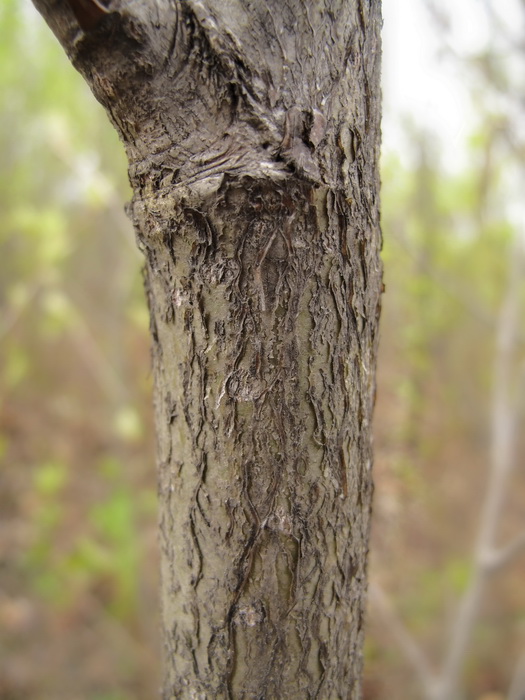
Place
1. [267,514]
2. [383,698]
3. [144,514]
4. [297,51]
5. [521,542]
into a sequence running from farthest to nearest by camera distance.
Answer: [144,514] < [383,698] < [521,542] < [267,514] < [297,51]

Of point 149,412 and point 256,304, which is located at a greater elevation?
point 149,412

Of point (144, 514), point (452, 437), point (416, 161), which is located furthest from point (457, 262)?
point (144, 514)

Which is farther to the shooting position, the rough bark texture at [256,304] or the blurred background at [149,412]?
the blurred background at [149,412]

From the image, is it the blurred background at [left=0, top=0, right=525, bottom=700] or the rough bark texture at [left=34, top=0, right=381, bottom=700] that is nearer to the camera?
the rough bark texture at [left=34, top=0, right=381, bottom=700]

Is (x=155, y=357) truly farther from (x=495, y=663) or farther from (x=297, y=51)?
(x=495, y=663)
